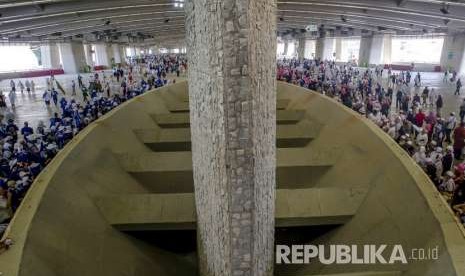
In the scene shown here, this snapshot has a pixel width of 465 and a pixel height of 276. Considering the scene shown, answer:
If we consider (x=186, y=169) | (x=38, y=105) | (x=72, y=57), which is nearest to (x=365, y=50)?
(x=72, y=57)

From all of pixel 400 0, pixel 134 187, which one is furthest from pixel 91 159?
pixel 400 0

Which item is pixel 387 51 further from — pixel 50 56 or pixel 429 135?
pixel 50 56

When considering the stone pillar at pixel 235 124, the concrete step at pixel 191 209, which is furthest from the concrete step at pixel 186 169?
the stone pillar at pixel 235 124

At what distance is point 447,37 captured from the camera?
33.1 metres

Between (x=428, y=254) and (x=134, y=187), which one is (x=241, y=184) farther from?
(x=134, y=187)

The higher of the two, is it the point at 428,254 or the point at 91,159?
the point at 91,159

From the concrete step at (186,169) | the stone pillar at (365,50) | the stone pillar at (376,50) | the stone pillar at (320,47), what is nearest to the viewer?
the concrete step at (186,169)

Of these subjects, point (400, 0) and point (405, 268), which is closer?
point (405, 268)

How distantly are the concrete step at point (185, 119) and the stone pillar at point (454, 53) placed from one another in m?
25.9

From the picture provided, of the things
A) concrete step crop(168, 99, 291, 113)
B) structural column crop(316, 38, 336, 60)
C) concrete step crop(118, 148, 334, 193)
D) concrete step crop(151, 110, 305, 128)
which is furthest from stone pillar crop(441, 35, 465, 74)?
concrete step crop(118, 148, 334, 193)

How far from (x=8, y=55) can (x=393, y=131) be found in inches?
1656

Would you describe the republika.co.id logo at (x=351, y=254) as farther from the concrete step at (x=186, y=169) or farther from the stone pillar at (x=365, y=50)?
the stone pillar at (x=365, y=50)

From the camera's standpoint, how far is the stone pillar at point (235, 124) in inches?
185

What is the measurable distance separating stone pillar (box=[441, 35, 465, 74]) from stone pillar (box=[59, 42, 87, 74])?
39773 mm
